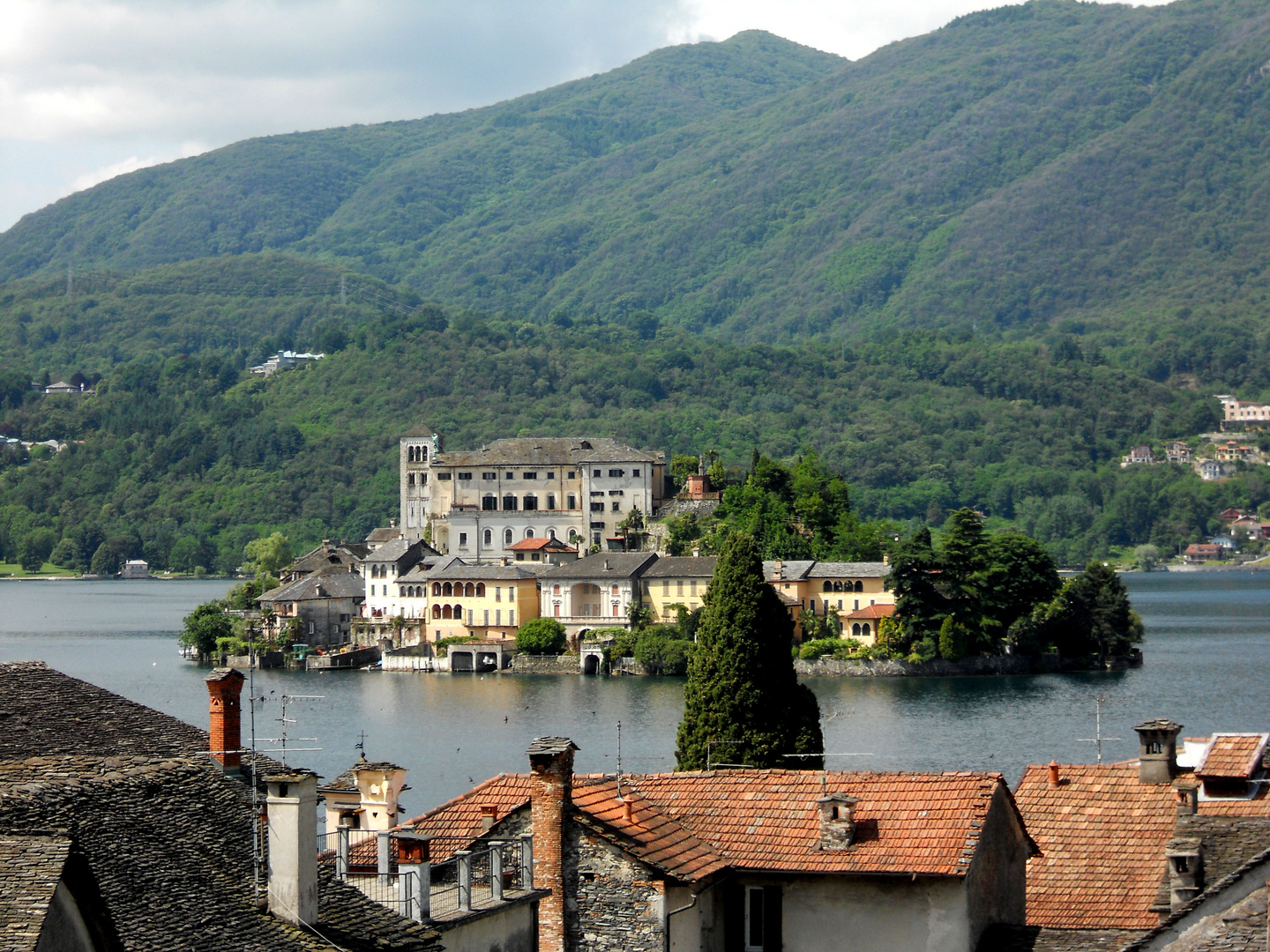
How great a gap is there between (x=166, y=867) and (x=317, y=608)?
417 feet

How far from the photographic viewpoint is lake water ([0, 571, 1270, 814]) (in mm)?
72438

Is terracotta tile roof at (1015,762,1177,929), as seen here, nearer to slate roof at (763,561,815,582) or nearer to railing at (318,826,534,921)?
railing at (318,826,534,921)

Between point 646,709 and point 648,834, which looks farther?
point 646,709

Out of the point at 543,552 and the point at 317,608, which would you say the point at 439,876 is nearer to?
the point at 317,608

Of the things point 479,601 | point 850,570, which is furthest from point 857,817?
point 479,601

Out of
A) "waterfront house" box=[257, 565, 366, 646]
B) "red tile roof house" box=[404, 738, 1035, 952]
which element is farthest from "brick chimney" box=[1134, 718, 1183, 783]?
"waterfront house" box=[257, 565, 366, 646]

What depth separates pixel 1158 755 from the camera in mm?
23438

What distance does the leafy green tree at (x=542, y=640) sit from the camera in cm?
12531

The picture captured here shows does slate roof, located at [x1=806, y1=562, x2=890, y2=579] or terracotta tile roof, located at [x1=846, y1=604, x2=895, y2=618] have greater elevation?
slate roof, located at [x1=806, y1=562, x2=890, y2=579]

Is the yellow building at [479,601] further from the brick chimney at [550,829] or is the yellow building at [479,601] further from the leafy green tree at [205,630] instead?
the brick chimney at [550,829]

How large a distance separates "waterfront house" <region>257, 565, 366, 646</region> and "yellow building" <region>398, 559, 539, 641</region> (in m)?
8.12

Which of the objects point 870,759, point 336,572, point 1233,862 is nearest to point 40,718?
point 1233,862

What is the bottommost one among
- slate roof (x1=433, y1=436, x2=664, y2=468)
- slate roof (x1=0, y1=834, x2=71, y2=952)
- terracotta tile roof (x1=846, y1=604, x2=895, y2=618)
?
terracotta tile roof (x1=846, y1=604, x2=895, y2=618)

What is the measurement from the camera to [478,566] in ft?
447
